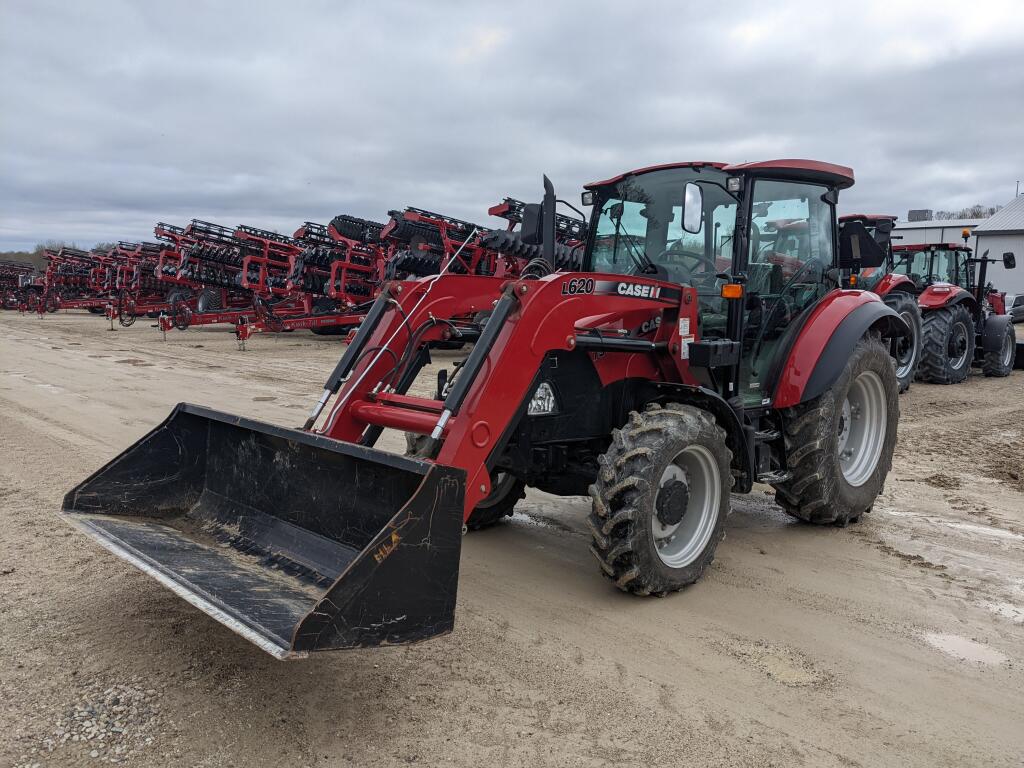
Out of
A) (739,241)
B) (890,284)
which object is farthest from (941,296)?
(739,241)

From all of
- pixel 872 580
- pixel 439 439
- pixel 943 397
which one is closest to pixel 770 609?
pixel 872 580

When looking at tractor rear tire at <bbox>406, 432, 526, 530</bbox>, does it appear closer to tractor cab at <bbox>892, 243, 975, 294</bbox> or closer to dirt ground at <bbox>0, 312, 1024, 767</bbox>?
dirt ground at <bbox>0, 312, 1024, 767</bbox>

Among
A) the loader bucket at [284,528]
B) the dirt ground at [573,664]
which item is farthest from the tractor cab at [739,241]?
the loader bucket at [284,528]

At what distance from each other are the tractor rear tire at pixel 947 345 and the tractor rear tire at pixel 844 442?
744cm

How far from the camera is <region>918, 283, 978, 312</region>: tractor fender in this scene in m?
12.0

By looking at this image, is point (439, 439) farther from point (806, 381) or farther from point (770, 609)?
point (806, 381)

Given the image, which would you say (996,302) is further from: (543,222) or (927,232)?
(927,232)

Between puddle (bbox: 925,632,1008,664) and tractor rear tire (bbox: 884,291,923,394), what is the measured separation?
845 cm

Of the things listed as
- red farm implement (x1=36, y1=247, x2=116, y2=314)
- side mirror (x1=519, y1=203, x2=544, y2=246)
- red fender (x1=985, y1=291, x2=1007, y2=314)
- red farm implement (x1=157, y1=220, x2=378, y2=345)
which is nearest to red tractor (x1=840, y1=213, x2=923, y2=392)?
red fender (x1=985, y1=291, x2=1007, y2=314)

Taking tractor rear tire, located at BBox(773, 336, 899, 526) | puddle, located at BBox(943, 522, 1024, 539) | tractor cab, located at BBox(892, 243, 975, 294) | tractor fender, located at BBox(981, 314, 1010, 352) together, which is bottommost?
puddle, located at BBox(943, 522, 1024, 539)

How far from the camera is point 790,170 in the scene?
15.1ft

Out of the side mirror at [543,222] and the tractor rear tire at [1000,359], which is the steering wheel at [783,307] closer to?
the side mirror at [543,222]

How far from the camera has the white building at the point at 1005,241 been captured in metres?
34.8

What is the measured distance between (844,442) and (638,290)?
230cm
